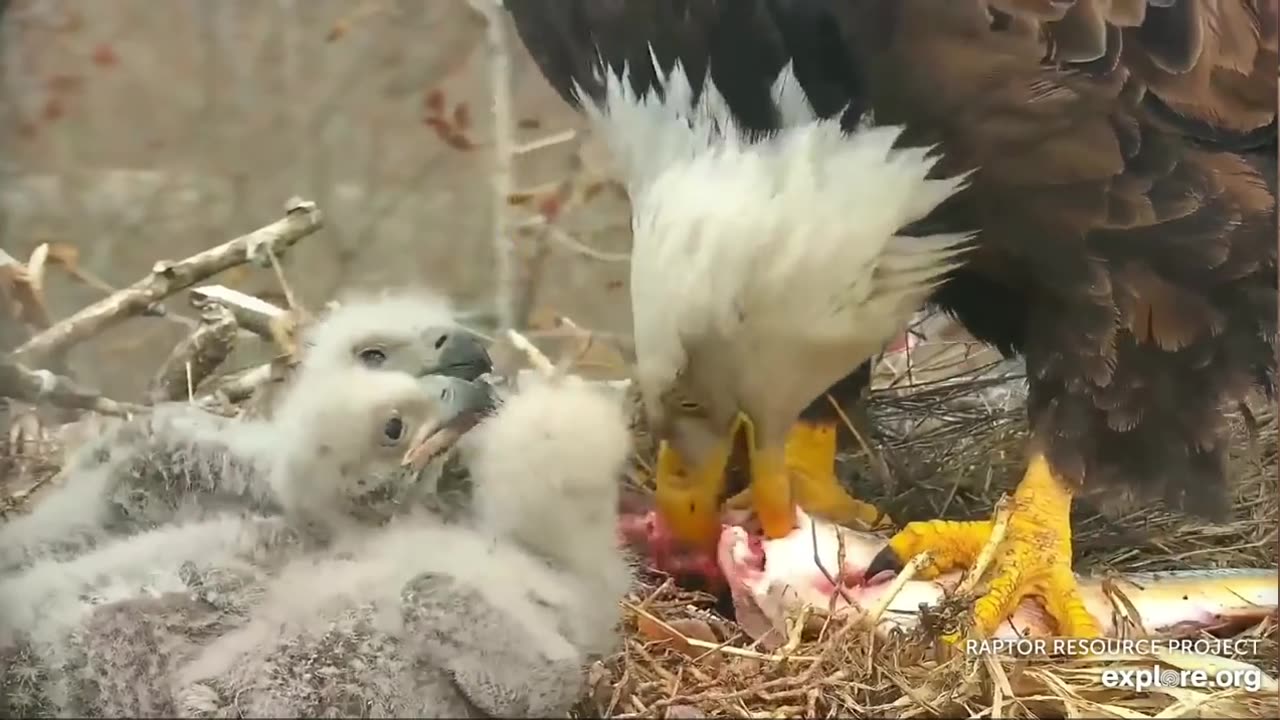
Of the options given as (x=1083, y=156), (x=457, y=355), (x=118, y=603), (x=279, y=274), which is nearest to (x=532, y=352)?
(x=457, y=355)

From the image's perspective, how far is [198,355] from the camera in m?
0.72

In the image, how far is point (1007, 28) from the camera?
744 mm

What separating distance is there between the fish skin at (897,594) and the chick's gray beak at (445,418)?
0.19 meters

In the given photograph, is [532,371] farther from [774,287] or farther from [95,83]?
[95,83]

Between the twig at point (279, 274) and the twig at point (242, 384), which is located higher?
the twig at point (279, 274)

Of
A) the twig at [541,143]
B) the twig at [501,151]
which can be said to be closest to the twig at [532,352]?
the twig at [501,151]

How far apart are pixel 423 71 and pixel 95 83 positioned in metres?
0.19

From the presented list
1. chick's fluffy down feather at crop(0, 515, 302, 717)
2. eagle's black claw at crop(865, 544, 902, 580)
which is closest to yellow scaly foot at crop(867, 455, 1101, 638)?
eagle's black claw at crop(865, 544, 902, 580)

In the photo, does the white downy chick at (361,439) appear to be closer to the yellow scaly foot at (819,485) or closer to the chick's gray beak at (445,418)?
the chick's gray beak at (445,418)

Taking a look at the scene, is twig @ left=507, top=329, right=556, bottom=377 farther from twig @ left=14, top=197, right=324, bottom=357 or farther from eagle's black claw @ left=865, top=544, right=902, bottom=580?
eagle's black claw @ left=865, top=544, right=902, bottom=580

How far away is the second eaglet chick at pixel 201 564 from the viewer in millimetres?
600

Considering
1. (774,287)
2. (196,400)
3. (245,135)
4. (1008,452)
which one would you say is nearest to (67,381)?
(196,400)

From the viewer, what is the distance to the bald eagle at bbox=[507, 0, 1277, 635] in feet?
2.40

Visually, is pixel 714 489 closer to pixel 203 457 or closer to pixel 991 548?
pixel 991 548
